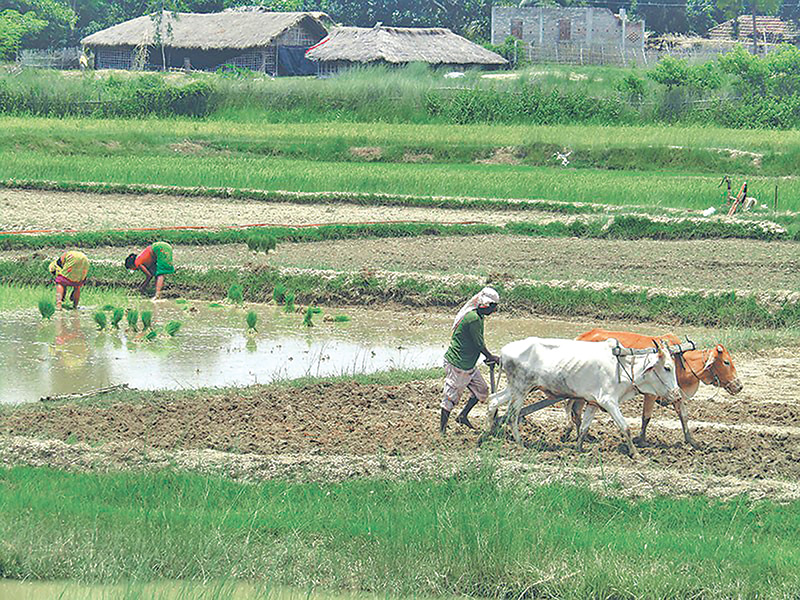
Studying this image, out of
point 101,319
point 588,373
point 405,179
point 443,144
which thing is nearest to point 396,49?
point 443,144

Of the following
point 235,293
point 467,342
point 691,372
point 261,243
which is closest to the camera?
point 691,372

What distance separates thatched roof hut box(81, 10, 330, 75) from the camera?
47.4 metres

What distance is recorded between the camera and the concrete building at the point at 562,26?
51094mm

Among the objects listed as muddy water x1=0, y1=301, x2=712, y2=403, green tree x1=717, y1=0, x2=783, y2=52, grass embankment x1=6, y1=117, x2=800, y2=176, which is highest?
green tree x1=717, y1=0, x2=783, y2=52

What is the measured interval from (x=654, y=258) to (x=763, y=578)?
11793 millimetres

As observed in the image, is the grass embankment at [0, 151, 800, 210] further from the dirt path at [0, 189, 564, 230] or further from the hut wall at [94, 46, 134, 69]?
the hut wall at [94, 46, 134, 69]

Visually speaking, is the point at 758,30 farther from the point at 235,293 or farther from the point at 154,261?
the point at 154,261

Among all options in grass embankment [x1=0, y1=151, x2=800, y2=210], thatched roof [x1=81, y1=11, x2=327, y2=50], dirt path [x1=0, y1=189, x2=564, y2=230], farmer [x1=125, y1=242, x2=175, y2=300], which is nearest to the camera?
farmer [x1=125, y1=242, x2=175, y2=300]

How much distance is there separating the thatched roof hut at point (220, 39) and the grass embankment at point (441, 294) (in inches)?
1266

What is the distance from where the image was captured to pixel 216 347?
41.6 feet

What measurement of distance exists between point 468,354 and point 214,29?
42.0 meters

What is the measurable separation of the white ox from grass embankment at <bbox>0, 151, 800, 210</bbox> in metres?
14.8

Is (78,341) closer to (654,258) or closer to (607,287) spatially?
(607,287)

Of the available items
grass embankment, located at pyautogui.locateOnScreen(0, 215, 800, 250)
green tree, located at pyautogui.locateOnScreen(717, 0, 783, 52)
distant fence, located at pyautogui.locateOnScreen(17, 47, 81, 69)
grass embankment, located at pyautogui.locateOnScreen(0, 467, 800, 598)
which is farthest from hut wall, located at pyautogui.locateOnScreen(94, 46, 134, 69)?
grass embankment, located at pyautogui.locateOnScreen(0, 467, 800, 598)
